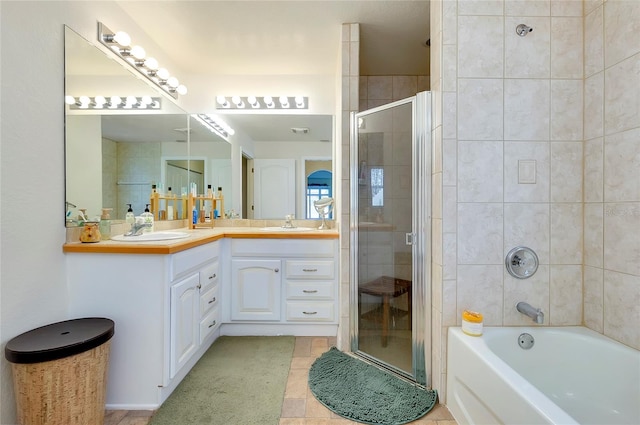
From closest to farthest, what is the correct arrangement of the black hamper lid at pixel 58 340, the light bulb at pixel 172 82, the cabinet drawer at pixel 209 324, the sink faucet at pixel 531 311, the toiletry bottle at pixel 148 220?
the black hamper lid at pixel 58 340 → the sink faucet at pixel 531 311 → the cabinet drawer at pixel 209 324 → the toiletry bottle at pixel 148 220 → the light bulb at pixel 172 82

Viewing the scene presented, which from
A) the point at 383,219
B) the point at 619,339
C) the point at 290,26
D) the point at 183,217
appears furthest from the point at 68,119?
the point at 619,339

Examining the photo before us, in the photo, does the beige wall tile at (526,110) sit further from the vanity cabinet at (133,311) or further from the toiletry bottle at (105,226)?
the toiletry bottle at (105,226)

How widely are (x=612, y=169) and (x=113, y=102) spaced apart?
110 inches

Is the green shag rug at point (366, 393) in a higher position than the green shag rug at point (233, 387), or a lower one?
higher

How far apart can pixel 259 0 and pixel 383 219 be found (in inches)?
64.2

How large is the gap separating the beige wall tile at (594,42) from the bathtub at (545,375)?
1.35 meters

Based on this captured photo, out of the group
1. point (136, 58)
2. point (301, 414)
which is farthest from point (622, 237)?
point (136, 58)

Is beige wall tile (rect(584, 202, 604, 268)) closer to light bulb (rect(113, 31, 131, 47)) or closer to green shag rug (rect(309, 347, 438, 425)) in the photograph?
green shag rug (rect(309, 347, 438, 425))

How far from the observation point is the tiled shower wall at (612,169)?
49.9 inches

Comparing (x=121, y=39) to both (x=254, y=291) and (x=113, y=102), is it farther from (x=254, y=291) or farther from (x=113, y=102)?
(x=254, y=291)

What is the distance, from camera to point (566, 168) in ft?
4.97

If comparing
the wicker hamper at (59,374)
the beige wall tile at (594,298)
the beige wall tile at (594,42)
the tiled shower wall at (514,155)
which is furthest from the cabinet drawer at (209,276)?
the beige wall tile at (594,42)

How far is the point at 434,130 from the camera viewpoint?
159cm

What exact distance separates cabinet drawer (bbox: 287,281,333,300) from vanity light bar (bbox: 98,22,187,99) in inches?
74.7
